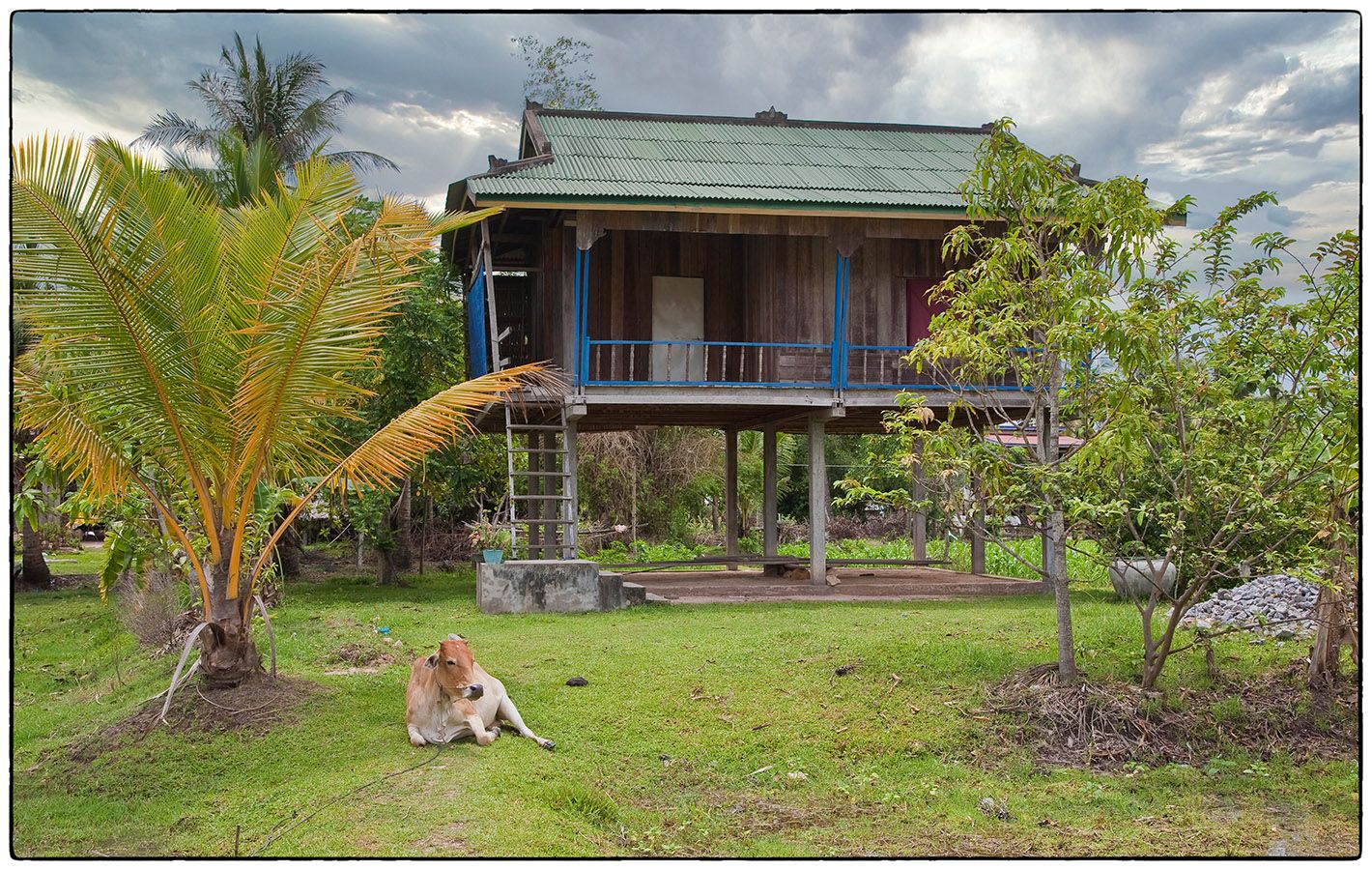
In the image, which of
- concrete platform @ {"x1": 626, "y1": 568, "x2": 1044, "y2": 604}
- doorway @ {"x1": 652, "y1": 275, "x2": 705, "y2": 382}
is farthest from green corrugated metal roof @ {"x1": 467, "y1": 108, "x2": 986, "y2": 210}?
concrete platform @ {"x1": 626, "y1": 568, "x2": 1044, "y2": 604}

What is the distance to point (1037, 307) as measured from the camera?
7.92 metres

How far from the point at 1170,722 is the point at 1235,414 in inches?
80.7

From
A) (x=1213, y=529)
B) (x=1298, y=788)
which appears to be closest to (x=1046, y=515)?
(x=1213, y=529)

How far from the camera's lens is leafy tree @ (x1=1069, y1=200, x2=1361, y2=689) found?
6.82 m

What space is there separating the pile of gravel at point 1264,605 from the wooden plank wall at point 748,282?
5.30 metres

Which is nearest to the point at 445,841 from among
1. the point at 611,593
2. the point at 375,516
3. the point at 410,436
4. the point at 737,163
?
the point at 410,436

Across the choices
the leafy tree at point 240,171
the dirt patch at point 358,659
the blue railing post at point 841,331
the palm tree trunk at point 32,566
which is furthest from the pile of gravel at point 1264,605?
the palm tree trunk at point 32,566

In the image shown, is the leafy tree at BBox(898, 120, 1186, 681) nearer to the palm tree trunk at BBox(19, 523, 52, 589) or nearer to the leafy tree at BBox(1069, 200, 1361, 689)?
the leafy tree at BBox(1069, 200, 1361, 689)

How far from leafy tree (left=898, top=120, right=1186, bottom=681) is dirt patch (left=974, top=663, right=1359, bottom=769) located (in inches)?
16.6

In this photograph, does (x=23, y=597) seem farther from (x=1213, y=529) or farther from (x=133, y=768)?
(x=1213, y=529)

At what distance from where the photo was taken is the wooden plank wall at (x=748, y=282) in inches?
555

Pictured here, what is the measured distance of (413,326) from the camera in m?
15.9

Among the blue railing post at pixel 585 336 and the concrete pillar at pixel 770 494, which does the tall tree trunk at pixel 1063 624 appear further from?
the concrete pillar at pixel 770 494

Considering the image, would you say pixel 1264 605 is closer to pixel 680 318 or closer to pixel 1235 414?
pixel 1235 414
